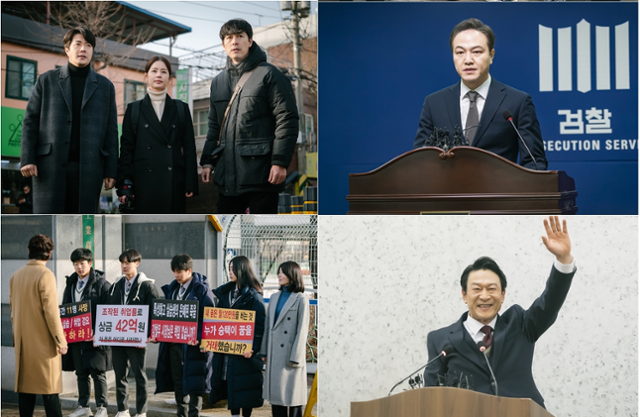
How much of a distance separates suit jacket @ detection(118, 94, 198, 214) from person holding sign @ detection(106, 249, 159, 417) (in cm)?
32

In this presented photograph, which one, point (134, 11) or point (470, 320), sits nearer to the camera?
point (470, 320)

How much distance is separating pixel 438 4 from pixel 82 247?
94.6 inches

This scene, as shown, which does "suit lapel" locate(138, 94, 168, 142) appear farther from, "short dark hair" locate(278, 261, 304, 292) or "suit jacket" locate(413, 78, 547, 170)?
"suit jacket" locate(413, 78, 547, 170)

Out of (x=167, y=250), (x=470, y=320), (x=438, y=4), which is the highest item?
(x=438, y=4)

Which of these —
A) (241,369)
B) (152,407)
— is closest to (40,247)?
(152,407)

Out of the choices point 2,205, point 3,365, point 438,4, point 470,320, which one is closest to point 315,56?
point 438,4

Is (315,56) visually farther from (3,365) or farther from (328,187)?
(3,365)

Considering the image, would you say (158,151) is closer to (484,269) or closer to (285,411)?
(285,411)

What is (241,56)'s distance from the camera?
328 cm

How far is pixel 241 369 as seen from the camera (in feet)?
10.5

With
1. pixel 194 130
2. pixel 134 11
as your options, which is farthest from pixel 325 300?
pixel 134 11

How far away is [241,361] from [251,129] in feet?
4.19

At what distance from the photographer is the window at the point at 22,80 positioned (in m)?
3.30

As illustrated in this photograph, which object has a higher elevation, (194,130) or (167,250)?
(194,130)
